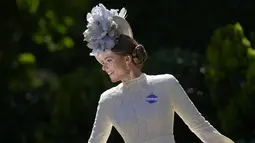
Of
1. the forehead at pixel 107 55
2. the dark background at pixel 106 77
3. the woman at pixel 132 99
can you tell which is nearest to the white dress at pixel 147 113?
the woman at pixel 132 99

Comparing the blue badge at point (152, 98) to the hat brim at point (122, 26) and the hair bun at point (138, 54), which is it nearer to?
the hair bun at point (138, 54)

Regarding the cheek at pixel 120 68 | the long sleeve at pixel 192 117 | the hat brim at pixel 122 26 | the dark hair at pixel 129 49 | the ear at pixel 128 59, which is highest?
the hat brim at pixel 122 26

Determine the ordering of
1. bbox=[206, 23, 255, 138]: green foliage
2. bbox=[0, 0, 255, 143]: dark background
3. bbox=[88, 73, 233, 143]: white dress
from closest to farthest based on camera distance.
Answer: bbox=[88, 73, 233, 143]: white dress
bbox=[206, 23, 255, 138]: green foliage
bbox=[0, 0, 255, 143]: dark background

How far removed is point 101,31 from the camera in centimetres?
323

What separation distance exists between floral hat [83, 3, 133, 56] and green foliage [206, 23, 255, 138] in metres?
3.29

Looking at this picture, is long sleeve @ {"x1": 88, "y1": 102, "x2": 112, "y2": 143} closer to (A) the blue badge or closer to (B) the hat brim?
(A) the blue badge

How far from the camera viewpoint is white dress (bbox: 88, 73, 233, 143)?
125 inches

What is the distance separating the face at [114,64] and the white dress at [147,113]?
5cm

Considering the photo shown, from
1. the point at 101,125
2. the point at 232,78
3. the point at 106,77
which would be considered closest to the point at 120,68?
the point at 101,125

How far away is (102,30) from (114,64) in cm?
15

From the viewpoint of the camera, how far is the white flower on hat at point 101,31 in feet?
10.5

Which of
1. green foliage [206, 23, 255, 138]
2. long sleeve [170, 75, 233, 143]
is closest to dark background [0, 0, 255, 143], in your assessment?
green foliage [206, 23, 255, 138]

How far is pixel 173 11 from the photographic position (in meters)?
8.01

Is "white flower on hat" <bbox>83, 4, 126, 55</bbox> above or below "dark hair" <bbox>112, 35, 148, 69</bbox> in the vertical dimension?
above
